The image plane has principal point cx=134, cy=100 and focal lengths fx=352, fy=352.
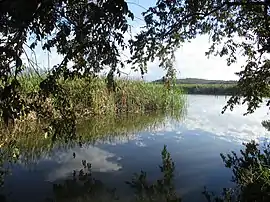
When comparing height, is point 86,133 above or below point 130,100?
below

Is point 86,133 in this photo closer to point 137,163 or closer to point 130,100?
point 137,163

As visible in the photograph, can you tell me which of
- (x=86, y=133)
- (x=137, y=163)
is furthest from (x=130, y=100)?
(x=137, y=163)

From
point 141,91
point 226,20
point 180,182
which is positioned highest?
point 226,20

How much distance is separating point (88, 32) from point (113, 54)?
0.83 feet

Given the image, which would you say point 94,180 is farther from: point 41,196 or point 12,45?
point 12,45

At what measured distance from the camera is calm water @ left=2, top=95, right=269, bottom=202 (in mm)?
6332

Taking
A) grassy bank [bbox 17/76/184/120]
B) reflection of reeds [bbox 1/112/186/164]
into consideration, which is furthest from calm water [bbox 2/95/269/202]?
grassy bank [bbox 17/76/184/120]

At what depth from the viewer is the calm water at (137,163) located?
20.8 ft

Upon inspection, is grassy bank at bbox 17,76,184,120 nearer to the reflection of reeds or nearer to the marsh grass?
the marsh grass

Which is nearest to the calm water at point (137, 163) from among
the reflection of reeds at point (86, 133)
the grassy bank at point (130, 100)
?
the reflection of reeds at point (86, 133)

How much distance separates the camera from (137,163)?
8.06 metres

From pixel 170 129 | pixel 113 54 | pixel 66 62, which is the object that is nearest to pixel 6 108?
pixel 66 62

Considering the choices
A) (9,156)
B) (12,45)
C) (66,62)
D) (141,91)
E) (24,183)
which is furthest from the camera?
(141,91)

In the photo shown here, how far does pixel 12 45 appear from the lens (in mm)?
2664
